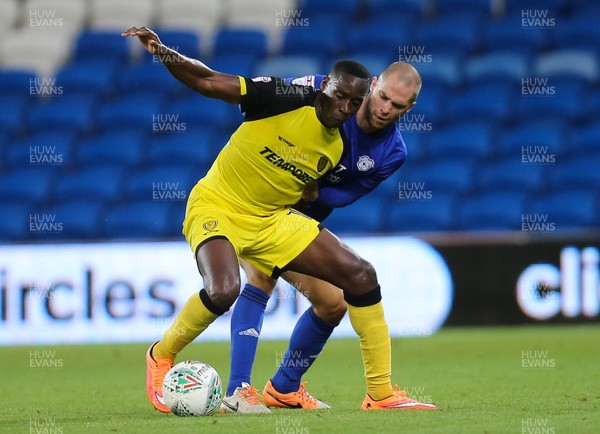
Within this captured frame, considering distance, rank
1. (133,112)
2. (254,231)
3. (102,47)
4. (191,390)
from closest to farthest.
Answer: (191,390)
(254,231)
(133,112)
(102,47)

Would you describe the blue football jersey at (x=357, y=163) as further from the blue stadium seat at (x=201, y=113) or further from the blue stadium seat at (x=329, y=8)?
the blue stadium seat at (x=329, y=8)

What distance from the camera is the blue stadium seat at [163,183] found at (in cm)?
1357

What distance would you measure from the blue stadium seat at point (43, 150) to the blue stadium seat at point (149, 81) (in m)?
1.19

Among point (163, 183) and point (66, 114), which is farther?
point (66, 114)

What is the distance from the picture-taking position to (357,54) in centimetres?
1527

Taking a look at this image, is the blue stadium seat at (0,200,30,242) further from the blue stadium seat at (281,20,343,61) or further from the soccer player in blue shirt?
the soccer player in blue shirt

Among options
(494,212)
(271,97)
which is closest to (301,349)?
(271,97)

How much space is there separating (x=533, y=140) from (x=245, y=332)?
7.81 metres

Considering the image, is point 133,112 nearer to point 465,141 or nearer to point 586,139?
point 465,141

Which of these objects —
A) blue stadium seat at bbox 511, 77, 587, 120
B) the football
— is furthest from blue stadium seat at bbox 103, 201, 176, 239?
the football

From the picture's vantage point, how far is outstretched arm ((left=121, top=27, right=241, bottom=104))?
5707 mm

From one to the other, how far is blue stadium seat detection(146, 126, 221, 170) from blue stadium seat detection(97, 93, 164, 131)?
47 centimetres

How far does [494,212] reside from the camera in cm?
1299

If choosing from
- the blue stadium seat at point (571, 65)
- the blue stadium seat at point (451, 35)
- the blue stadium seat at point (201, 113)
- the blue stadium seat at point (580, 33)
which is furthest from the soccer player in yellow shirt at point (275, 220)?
the blue stadium seat at point (580, 33)
